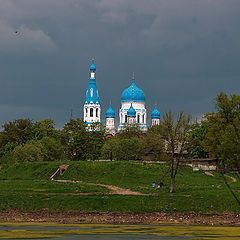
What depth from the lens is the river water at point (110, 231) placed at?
3403 cm

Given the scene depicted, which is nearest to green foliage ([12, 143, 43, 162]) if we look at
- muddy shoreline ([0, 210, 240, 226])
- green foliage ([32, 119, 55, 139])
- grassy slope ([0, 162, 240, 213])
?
grassy slope ([0, 162, 240, 213])

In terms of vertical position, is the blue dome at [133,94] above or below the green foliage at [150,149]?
above

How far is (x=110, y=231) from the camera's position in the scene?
37.0 metres

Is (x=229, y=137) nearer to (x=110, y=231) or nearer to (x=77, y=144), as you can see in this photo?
(x=110, y=231)

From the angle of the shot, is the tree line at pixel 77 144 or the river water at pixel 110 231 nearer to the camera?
the river water at pixel 110 231

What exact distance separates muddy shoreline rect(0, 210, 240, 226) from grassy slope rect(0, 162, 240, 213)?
1270 millimetres

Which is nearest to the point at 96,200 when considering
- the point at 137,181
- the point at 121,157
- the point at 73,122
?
the point at 137,181

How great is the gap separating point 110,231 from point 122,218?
29.1 ft

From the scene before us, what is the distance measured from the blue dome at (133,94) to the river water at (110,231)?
153032 millimetres

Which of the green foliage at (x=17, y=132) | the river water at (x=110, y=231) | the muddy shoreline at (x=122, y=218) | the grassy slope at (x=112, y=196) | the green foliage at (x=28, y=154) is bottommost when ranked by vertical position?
the river water at (x=110, y=231)

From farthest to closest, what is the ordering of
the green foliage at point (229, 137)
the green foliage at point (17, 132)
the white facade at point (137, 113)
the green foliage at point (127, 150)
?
the white facade at point (137, 113), the green foliage at point (17, 132), the green foliage at point (127, 150), the green foliage at point (229, 137)

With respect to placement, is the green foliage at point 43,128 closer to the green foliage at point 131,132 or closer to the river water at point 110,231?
the green foliage at point 131,132

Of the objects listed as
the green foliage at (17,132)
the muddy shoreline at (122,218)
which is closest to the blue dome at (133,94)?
the green foliage at (17,132)

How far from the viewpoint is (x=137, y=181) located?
73.9 meters
